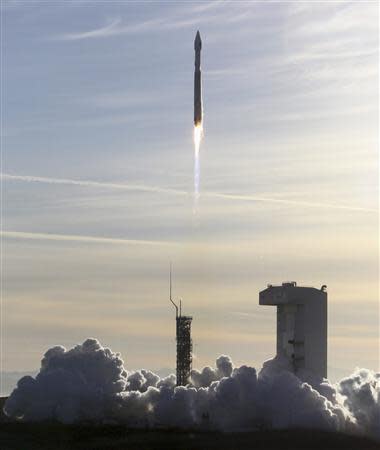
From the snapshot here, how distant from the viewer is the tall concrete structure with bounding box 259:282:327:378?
164 meters

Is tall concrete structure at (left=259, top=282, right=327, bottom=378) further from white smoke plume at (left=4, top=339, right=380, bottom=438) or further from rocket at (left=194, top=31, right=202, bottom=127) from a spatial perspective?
rocket at (left=194, top=31, right=202, bottom=127)

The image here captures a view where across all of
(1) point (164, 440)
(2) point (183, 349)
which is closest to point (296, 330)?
(2) point (183, 349)

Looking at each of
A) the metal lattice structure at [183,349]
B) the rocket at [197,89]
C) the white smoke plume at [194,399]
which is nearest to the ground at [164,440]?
the white smoke plume at [194,399]

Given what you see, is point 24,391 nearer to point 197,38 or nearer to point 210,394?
point 210,394

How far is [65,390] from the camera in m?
160

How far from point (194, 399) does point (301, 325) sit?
14.4 meters

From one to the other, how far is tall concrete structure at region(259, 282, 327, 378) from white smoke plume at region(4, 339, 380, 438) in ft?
5.60

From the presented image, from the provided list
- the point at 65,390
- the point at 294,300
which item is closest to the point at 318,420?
the point at 294,300

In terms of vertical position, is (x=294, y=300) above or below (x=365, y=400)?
above

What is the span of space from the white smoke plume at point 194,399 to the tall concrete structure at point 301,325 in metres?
1.71

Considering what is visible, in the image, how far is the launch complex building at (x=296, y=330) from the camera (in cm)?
16375

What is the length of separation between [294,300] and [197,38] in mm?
28457

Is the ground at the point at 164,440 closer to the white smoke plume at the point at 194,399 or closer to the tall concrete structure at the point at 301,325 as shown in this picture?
the white smoke plume at the point at 194,399

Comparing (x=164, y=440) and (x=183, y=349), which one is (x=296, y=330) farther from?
(x=164, y=440)
